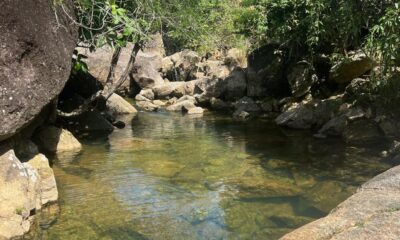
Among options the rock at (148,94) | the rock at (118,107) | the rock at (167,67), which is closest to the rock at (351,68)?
the rock at (118,107)

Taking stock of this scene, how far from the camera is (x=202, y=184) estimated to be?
34.9 feet

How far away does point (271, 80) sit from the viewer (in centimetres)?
2284

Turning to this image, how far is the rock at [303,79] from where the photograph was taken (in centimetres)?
2012

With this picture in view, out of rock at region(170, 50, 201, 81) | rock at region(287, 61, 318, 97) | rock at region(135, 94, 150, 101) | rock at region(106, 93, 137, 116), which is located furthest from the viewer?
rock at region(170, 50, 201, 81)

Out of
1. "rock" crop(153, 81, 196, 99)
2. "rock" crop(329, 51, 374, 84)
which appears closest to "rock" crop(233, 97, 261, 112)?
"rock" crop(329, 51, 374, 84)

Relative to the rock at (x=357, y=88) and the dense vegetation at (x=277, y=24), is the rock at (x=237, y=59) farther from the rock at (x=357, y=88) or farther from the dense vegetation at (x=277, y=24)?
the rock at (x=357, y=88)

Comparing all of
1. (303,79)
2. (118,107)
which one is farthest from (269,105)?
(118,107)

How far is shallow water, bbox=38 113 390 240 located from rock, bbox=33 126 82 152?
1.62 ft

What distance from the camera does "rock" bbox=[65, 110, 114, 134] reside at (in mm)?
16350

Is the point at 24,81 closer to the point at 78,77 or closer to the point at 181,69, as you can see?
the point at 78,77

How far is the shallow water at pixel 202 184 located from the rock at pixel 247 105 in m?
5.97

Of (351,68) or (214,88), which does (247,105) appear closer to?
(214,88)

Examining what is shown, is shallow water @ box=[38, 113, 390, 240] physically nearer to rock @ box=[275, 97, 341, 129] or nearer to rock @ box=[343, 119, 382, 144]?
rock @ box=[343, 119, 382, 144]

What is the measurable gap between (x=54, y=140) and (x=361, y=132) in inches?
360
